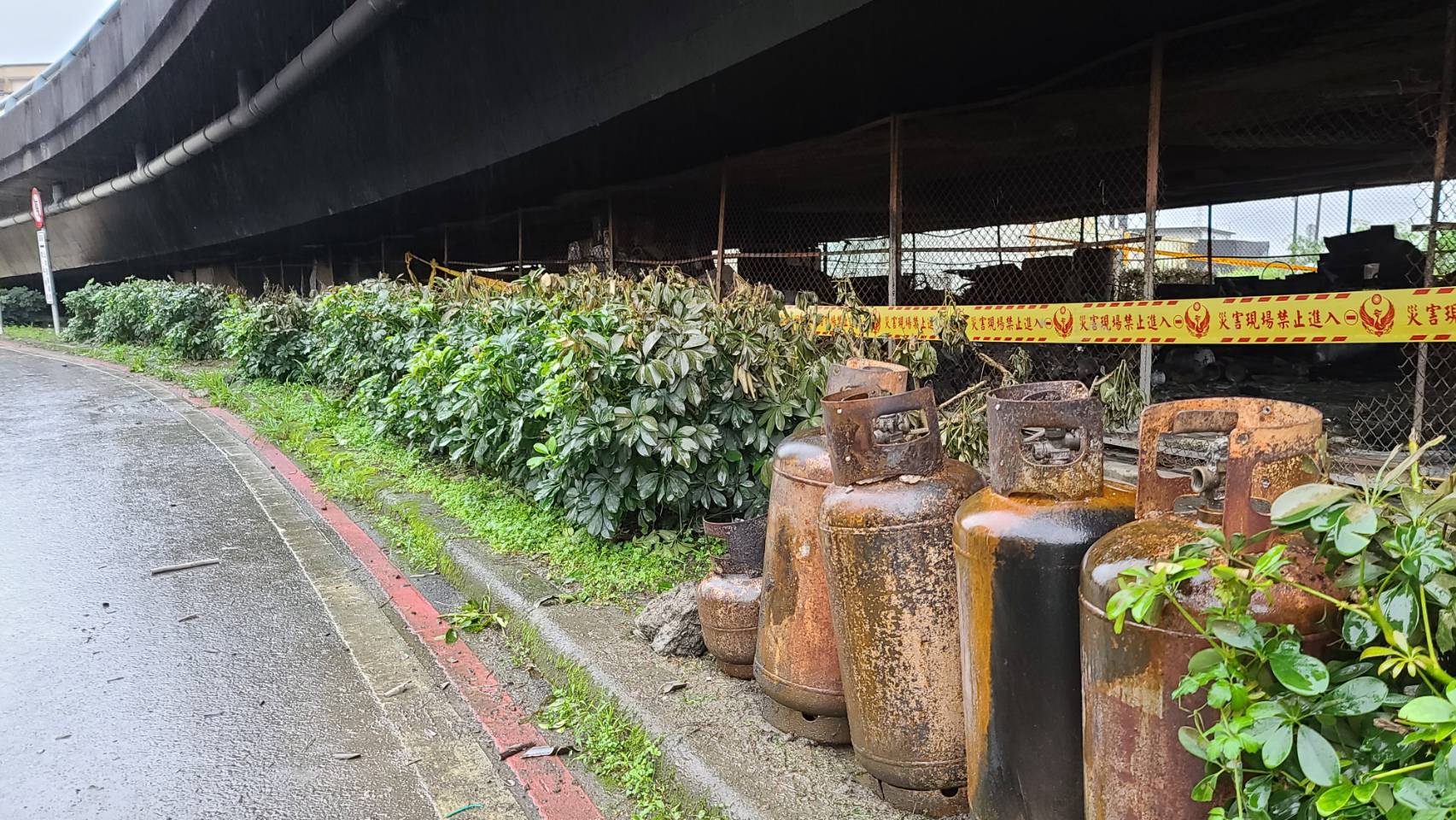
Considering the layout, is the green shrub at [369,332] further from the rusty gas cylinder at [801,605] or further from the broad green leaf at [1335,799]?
the broad green leaf at [1335,799]

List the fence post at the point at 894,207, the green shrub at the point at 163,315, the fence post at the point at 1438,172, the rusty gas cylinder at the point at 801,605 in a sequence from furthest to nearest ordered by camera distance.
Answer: the green shrub at the point at 163,315 → the fence post at the point at 894,207 → the fence post at the point at 1438,172 → the rusty gas cylinder at the point at 801,605

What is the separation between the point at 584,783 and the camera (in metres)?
2.85

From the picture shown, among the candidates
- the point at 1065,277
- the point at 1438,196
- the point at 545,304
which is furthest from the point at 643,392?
the point at 1065,277

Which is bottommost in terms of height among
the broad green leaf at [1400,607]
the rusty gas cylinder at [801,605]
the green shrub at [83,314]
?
the rusty gas cylinder at [801,605]

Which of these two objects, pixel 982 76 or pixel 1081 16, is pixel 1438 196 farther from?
pixel 982 76

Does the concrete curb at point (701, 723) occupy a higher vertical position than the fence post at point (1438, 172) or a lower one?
lower

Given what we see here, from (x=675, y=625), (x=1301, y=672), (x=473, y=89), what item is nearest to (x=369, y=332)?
(x=473, y=89)

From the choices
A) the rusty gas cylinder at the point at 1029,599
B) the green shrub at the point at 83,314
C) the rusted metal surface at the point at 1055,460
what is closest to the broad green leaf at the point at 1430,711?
the rusty gas cylinder at the point at 1029,599

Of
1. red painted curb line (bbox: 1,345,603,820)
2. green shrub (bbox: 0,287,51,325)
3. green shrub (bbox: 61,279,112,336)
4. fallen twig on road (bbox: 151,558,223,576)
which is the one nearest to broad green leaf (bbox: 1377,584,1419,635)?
red painted curb line (bbox: 1,345,603,820)

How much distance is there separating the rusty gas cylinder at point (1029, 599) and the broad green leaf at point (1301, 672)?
0.53 m

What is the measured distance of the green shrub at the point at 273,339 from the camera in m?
11.6

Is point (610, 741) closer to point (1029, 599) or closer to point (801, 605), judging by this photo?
point (801, 605)

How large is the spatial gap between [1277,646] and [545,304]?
5041 mm

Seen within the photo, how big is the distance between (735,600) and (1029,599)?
1345mm
